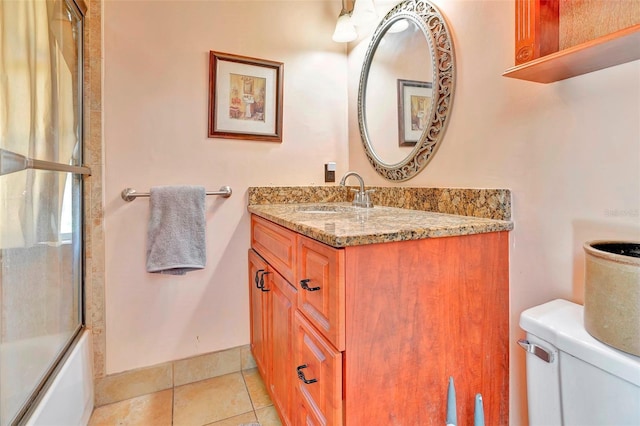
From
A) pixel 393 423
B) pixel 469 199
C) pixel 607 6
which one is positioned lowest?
pixel 393 423

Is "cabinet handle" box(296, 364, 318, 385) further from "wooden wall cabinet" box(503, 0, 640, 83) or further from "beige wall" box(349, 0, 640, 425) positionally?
"wooden wall cabinet" box(503, 0, 640, 83)

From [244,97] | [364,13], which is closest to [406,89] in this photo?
[364,13]

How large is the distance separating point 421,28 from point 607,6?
2.16ft

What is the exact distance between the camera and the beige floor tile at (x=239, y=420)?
1.37 m

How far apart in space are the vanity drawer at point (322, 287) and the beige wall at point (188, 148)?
875mm

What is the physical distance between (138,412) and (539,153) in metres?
1.87

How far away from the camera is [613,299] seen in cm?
62

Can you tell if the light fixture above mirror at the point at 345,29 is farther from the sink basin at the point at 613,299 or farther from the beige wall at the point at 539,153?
the sink basin at the point at 613,299

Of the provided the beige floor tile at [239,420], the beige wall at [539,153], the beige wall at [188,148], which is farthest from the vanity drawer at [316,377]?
the beige wall at [188,148]

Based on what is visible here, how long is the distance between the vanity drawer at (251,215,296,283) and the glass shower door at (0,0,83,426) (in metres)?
0.75

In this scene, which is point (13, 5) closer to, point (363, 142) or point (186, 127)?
point (186, 127)

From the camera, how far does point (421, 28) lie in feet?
4.26

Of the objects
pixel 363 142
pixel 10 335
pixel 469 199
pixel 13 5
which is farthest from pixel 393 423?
pixel 13 5

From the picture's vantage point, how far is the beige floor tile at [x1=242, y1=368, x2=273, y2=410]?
4.91 ft
